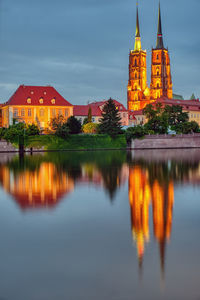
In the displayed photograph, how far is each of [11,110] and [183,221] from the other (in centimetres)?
6379

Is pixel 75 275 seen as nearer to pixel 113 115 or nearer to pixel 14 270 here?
pixel 14 270

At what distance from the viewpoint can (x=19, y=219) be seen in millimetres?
13305

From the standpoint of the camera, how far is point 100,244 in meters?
10.4

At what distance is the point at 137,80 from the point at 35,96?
191ft

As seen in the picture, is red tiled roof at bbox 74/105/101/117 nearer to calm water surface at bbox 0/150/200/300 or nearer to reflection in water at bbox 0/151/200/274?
reflection in water at bbox 0/151/200/274

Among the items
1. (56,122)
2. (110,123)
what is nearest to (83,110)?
(110,123)

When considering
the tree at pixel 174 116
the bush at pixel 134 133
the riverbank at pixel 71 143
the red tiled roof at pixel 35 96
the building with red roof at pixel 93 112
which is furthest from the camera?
the building with red roof at pixel 93 112

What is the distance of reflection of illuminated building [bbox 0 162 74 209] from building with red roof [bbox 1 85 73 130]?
4653 cm

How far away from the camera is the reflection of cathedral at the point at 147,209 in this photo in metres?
10.8

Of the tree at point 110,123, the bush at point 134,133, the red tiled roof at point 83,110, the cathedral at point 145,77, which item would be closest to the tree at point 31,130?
the tree at point 110,123

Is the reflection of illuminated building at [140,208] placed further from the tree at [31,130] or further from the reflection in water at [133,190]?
the tree at [31,130]

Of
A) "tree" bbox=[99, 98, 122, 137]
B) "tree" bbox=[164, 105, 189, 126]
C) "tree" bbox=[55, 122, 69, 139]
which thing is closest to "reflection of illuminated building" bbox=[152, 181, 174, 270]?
"tree" bbox=[55, 122, 69, 139]

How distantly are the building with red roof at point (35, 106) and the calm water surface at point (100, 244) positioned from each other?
55.8m

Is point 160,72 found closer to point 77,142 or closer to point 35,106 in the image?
point 35,106
